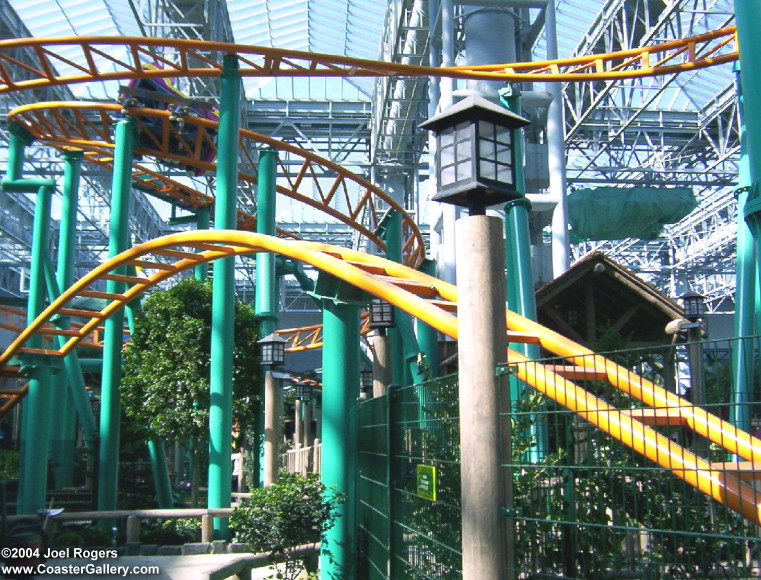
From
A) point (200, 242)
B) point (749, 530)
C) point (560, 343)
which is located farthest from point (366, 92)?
point (749, 530)

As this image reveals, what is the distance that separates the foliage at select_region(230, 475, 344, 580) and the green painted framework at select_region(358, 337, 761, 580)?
1.16 meters

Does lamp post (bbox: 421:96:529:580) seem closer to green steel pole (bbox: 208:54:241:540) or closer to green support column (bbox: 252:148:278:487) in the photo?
green steel pole (bbox: 208:54:241:540)

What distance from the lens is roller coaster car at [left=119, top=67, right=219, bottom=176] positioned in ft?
56.4

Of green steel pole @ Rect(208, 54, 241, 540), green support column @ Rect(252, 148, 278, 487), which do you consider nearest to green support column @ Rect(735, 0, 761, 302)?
green steel pole @ Rect(208, 54, 241, 540)

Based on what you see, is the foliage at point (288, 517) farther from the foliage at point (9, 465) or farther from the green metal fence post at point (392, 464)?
the foliage at point (9, 465)

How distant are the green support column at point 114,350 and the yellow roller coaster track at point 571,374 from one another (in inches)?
95.1

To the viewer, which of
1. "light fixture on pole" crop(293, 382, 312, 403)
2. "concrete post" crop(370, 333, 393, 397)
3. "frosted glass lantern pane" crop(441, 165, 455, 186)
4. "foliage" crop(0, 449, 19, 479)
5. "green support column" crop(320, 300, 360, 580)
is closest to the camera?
"frosted glass lantern pane" crop(441, 165, 455, 186)

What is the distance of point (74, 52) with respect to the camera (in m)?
30.4

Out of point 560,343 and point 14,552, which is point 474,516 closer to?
point 560,343

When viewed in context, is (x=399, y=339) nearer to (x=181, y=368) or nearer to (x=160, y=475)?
(x=181, y=368)

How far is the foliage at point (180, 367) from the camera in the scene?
1517cm

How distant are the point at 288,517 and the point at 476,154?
512 centimetres

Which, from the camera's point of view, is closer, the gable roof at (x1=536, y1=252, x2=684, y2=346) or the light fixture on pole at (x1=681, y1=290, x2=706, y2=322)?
the light fixture on pole at (x1=681, y1=290, x2=706, y2=322)

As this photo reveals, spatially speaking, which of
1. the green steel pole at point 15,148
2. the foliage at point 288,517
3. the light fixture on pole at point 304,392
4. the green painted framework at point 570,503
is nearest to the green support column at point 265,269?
the green steel pole at point 15,148
